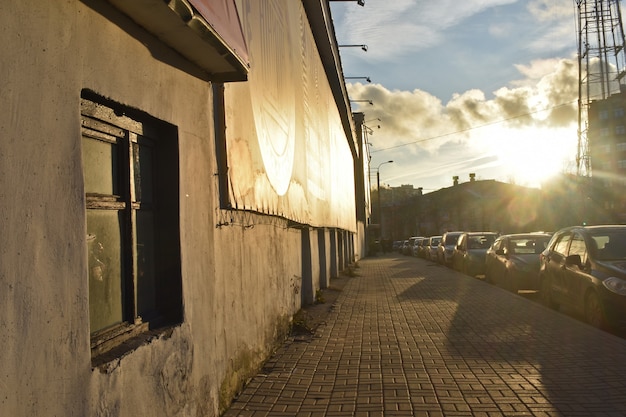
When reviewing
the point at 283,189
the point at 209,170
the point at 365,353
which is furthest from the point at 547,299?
the point at 209,170

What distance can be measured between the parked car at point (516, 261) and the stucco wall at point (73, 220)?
37.3 ft

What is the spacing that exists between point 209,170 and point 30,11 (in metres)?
2.53

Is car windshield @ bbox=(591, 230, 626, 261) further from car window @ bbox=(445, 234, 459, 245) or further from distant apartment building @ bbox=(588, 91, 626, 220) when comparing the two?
distant apartment building @ bbox=(588, 91, 626, 220)

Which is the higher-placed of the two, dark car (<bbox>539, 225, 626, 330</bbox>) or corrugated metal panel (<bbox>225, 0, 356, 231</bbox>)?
corrugated metal panel (<bbox>225, 0, 356, 231</bbox>)

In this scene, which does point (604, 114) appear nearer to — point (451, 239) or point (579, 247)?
point (451, 239)

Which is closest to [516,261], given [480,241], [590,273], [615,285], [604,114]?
[590,273]

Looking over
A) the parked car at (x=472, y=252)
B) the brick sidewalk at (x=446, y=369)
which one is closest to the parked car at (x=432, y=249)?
the parked car at (x=472, y=252)

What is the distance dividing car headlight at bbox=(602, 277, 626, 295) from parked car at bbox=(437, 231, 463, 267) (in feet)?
60.2

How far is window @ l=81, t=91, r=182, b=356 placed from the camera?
328cm

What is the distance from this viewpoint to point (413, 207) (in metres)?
94.2

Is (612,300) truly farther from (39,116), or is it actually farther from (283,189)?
(39,116)

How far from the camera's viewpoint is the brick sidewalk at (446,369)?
507 cm

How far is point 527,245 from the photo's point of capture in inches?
624

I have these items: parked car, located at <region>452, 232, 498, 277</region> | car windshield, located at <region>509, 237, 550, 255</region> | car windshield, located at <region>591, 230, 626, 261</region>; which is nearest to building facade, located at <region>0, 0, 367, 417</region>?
car windshield, located at <region>591, 230, 626, 261</region>
